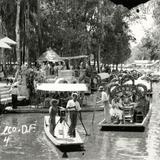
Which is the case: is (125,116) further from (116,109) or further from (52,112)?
(52,112)

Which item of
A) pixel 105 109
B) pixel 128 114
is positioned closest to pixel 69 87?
pixel 128 114

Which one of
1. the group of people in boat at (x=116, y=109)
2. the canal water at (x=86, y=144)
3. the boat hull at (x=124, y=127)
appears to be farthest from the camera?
the group of people in boat at (x=116, y=109)

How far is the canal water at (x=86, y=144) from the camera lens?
16.3m

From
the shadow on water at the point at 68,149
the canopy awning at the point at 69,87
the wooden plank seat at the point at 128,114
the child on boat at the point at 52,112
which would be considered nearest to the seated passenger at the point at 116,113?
the wooden plank seat at the point at 128,114

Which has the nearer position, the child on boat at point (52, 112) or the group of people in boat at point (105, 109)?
the child on boat at point (52, 112)

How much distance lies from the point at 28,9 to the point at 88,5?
11799 millimetres

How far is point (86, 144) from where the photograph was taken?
18672 mm

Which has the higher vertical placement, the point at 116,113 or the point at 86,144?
the point at 116,113

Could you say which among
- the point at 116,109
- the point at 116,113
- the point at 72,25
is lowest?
the point at 116,113

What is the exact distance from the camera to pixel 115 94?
26.1 m

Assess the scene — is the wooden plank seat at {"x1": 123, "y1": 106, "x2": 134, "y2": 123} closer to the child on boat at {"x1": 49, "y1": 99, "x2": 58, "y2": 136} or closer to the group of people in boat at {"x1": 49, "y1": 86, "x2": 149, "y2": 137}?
the group of people in boat at {"x1": 49, "y1": 86, "x2": 149, "y2": 137}

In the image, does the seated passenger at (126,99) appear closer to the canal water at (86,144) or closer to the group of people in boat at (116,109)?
the group of people in boat at (116,109)

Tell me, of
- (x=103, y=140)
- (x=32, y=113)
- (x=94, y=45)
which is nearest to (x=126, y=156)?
(x=103, y=140)

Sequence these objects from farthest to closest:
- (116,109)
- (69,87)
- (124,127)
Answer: (69,87) → (116,109) → (124,127)
